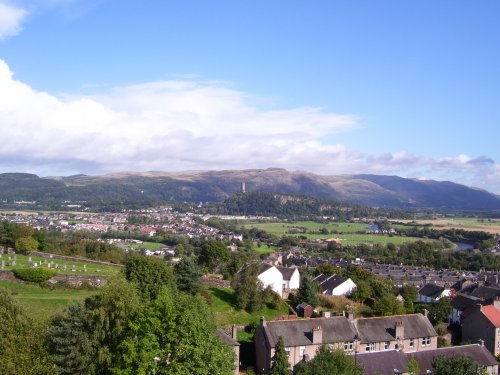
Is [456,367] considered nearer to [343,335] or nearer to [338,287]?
[343,335]

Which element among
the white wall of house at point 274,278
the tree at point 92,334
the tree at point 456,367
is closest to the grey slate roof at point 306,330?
the tree at point 456,367

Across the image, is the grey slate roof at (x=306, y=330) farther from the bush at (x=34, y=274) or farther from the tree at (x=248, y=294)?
the bush at (x=34, y=274)

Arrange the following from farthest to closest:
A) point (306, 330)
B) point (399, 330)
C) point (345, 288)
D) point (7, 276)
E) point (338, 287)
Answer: point (345, 288)
point (338, 287)
point (7, 276)
point (399, 330)
point (306, 330)

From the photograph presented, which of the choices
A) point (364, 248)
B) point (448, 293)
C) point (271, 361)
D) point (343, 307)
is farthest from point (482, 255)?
point (271, 361)

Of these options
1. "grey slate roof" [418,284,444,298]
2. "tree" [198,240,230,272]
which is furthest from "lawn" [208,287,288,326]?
"grey slate roof" [418,284,444,298]

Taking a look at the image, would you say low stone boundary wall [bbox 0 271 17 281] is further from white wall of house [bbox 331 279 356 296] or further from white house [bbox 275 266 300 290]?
white wall of house [bbox 331 279 356 296]

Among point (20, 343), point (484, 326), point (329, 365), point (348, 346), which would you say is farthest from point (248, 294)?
point (20, 343)
